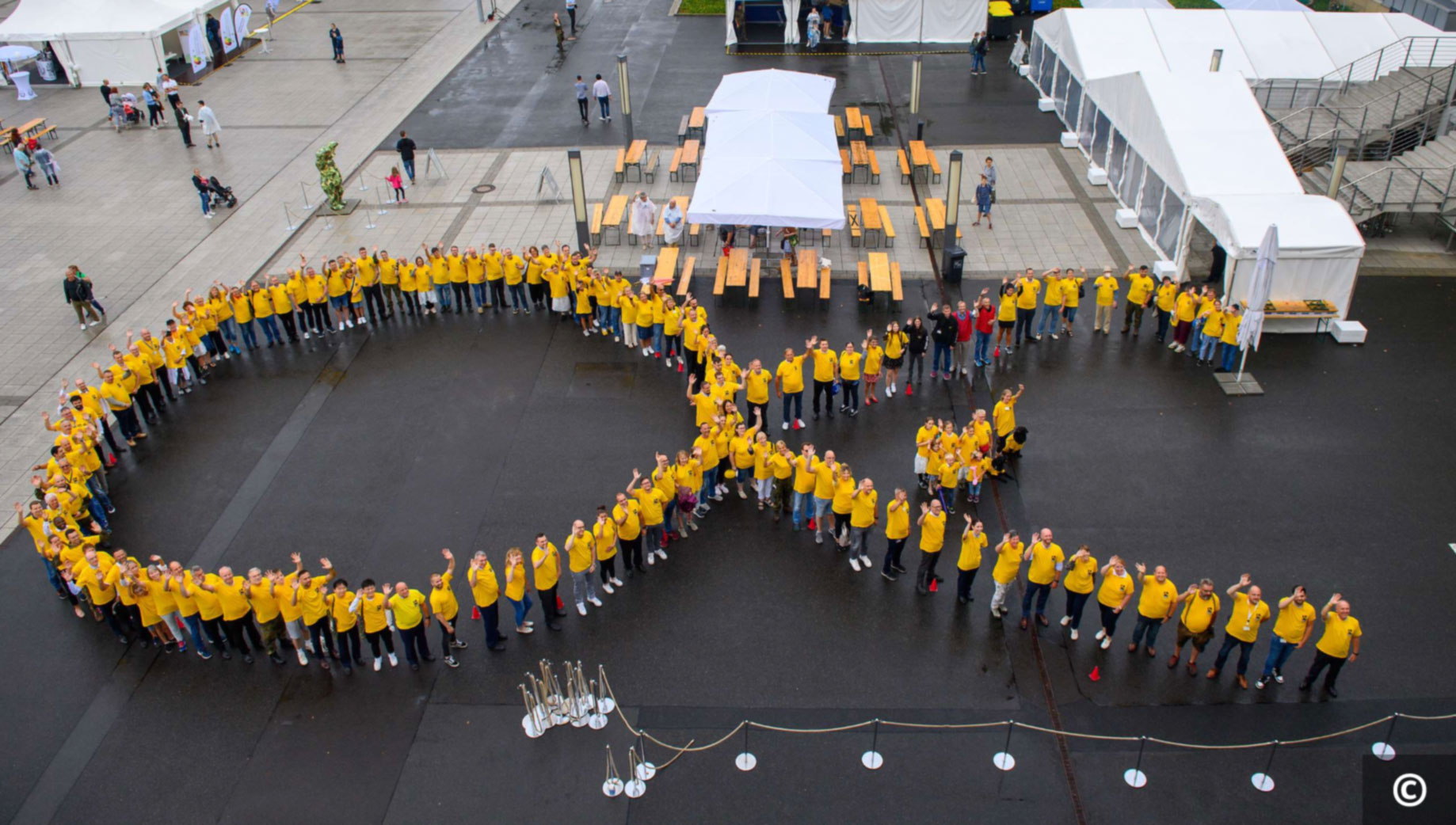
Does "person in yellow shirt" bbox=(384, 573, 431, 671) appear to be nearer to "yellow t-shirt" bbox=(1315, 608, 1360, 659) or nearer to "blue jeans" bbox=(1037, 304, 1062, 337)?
"yellow t-shirt" bbox=(1315, 608, 1360, 659)

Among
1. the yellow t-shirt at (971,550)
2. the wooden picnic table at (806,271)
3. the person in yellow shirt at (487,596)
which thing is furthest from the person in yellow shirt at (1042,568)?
the wooden picnic table at (806,271)

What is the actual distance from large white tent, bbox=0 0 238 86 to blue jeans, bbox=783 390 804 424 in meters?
25.5

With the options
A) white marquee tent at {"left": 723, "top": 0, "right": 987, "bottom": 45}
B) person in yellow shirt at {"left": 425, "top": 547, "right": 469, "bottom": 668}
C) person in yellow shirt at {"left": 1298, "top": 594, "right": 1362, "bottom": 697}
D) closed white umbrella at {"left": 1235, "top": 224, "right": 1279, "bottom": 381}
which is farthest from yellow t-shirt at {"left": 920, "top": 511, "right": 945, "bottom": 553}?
white marquee tent at {"left": 723, "top": 0, "right": 987, "bottom": 45}

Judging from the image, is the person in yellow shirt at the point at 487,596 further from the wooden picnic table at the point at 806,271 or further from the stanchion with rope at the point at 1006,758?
the wooden picnic table at the point at 806,271

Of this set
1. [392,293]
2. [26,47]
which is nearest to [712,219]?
[392,293]

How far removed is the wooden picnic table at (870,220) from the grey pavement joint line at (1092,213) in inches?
178

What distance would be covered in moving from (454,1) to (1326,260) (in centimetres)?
3477

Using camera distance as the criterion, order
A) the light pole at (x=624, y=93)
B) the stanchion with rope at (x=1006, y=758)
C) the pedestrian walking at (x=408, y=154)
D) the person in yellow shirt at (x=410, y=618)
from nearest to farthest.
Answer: the stanchion with rope at (x=1006, y=758) → the person in yellow shirt at (x=410, y=618) → the pedestrian walking at (x=408, y=154) → the light pole at (x=624, y=93)

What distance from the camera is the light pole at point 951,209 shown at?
58.7 feet

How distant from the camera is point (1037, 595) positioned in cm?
1094

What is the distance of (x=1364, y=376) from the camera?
15.3 meters

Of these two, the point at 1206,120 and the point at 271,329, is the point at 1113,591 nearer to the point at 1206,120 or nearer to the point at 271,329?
the point at 1206,120

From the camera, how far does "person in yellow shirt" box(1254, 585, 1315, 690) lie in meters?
9.64

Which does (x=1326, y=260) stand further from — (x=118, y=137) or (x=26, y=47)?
(x=26, y=47)
